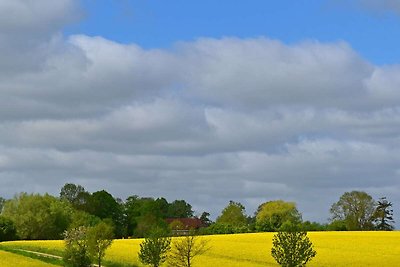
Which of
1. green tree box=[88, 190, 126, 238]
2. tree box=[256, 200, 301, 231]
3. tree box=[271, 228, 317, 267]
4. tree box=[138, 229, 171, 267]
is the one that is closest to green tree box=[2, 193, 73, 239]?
green tree box=[88, 190, 126, 238]

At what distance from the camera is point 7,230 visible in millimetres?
127875

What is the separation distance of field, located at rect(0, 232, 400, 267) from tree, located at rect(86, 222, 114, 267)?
6.81 ft

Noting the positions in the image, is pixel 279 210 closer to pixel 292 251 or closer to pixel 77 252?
pixel 77 252

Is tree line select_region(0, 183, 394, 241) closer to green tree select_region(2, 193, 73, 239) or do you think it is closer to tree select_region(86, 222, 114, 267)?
green tree select_region(2, 193, 73, 239)

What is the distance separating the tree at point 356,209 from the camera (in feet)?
513

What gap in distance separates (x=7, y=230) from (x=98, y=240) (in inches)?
2557

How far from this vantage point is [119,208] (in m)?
178

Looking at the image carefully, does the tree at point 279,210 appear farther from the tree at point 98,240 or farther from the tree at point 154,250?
the tree at point 154,250

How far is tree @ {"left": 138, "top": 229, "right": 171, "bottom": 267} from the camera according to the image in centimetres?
6222

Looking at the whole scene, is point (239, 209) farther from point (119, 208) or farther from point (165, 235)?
point (165, 235)

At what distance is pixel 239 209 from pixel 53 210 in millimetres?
60939

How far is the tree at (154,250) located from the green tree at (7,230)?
69.2 meters

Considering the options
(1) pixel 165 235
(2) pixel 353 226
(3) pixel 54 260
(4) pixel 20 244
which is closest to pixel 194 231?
(1) pixel 165 235

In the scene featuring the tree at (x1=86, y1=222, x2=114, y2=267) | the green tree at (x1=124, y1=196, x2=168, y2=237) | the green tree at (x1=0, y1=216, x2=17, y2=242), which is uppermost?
the green tree at (x1=124, y1=196, x2=168, y2=237)
